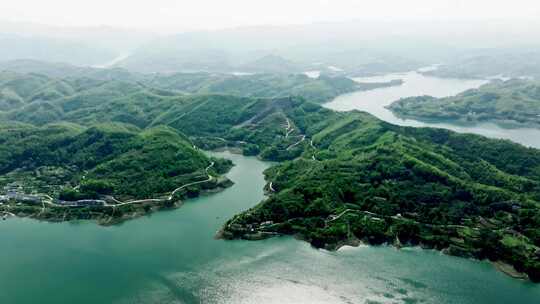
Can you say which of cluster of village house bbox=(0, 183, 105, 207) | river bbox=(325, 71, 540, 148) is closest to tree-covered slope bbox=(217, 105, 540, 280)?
cluster of village house bbox=(0, 183, 105, 207)

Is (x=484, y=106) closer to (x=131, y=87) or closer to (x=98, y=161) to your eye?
(x=98, y=161)

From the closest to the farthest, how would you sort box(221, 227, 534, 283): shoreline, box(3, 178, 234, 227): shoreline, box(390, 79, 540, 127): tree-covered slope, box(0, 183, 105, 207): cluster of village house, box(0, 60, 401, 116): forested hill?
box(221, 227, 534, 283): shoreline < box(3, 178, 234, 227): shoreline < box(0, 183, 105, 207): cluster of village house < box(390, 79, 540, 127): tree-covered slope < box(0, 60, 401, 116): forested hill

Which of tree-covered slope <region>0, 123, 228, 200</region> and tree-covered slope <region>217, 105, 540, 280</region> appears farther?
tree-covered slope <region>0, 123, 228, 200</region>

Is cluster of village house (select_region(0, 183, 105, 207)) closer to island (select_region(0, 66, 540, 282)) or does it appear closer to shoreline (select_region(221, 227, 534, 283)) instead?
island (select_region(0, 66, 540, 282))

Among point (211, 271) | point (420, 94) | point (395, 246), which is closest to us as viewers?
point (211, 271)

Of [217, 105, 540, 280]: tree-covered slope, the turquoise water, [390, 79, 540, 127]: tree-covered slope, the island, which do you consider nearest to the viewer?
the turquoise water

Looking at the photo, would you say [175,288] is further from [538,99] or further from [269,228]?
[538,99]

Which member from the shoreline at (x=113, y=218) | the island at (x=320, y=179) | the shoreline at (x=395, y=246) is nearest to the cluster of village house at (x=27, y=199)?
the island at (x=320, y=179)

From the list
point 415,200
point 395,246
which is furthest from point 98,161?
point 415,200
